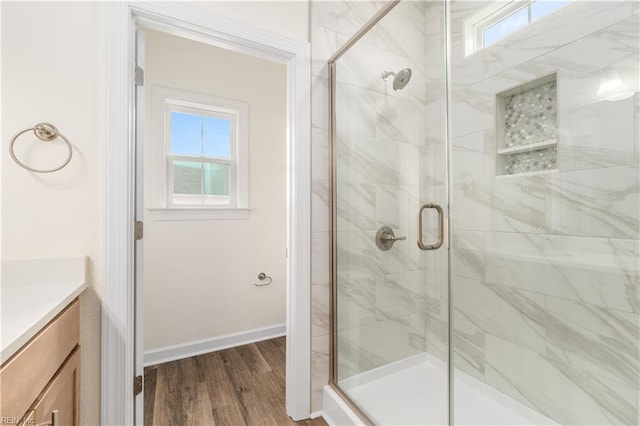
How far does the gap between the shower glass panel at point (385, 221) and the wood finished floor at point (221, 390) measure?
1.57 feet

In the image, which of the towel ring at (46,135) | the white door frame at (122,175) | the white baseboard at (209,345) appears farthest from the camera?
the white baseboard at (209,345)

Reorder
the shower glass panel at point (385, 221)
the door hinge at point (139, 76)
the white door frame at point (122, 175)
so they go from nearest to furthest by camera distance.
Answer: the white door frame at point (122, 175), the door hinge at point (139, 76), the shower glass panel at point (385, 221)

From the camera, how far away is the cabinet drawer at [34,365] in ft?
1.89

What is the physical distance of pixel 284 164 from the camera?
2.64m

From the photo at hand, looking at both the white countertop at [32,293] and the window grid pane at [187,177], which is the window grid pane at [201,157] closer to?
the window grid pane at [187,177]

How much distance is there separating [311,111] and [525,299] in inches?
61.8

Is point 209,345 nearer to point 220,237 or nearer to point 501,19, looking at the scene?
point 220,237

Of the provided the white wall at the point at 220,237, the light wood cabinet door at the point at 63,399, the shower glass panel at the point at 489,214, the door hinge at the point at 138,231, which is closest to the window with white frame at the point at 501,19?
the shower glass panel at the point at 489,214

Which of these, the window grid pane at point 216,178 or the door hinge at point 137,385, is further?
the window grid pane at point 216,178

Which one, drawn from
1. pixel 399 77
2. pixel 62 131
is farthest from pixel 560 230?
pixel 62 131

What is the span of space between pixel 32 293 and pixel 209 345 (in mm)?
1579

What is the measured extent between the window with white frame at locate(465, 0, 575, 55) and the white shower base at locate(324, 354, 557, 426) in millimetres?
1871

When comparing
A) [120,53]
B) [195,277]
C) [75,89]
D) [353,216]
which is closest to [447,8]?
[353,216]

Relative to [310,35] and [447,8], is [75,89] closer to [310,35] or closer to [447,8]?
[310,35]
